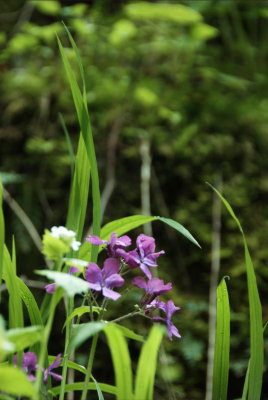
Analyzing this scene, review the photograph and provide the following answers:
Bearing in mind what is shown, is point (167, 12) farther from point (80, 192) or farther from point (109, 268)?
point (109, 268)

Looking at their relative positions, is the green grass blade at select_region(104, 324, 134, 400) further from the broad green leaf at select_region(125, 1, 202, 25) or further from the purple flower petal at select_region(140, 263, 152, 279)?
the broad green leaf at select_region(125, 1, 202, 25)

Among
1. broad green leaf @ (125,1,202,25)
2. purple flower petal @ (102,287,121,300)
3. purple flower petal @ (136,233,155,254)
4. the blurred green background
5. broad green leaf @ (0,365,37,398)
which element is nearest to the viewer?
broad green leaf @ (0,365,37,398)

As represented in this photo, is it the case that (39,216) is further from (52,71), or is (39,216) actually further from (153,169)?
(52,71)

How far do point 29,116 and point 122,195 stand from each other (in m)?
0.55

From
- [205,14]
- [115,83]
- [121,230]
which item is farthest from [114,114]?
[121,230]

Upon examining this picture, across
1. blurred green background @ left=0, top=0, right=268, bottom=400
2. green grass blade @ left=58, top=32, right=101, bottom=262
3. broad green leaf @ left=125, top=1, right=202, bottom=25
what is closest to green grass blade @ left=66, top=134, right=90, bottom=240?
green grass blade @ left=58, top=32, right=101, bottom=262

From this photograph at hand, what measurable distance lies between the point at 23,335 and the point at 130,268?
0.60 feet

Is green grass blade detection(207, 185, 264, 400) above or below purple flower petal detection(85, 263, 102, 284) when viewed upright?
below

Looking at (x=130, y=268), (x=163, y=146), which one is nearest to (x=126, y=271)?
(x=130, y=268)

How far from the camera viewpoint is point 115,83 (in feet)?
7.63

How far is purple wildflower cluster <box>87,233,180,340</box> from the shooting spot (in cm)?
59

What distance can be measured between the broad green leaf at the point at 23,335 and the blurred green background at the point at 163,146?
3.14ft

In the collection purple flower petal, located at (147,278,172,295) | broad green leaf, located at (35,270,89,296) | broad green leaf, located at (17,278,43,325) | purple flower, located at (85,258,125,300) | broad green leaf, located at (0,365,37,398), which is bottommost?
broad green leaf, located at (17,278,43,325)

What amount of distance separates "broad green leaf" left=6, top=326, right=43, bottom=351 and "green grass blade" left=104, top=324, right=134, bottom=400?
0.07m
